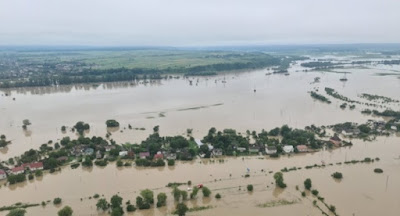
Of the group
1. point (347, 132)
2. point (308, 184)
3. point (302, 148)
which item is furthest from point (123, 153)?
point (347, 132)

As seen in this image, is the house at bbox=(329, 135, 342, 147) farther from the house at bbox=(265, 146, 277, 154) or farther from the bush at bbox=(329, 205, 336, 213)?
the bush at bbox=(329, 205, 336, 213)

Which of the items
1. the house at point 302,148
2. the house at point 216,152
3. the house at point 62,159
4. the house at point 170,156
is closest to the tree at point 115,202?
the house at point 170,156

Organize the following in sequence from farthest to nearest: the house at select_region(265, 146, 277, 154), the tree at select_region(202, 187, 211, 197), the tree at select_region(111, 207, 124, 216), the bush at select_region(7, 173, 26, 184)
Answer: the house at select_region(265, 146, 277, 154), the bush at select_region(7, 173, 26, 184), the tree at select_region(202, 187, 211, 197), the tree at select_region(111, 207, 124, 216)

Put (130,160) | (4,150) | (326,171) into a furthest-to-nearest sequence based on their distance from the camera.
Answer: (4,150)
(130,160)
(326,171)

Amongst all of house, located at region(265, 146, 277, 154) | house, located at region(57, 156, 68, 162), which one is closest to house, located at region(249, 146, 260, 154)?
house, located at region(265, 146, 277, 154)

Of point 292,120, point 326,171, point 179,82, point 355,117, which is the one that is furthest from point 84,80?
point 326,171

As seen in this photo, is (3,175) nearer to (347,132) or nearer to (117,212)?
(117,212)

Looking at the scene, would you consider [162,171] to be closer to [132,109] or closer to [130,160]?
[130,160]
